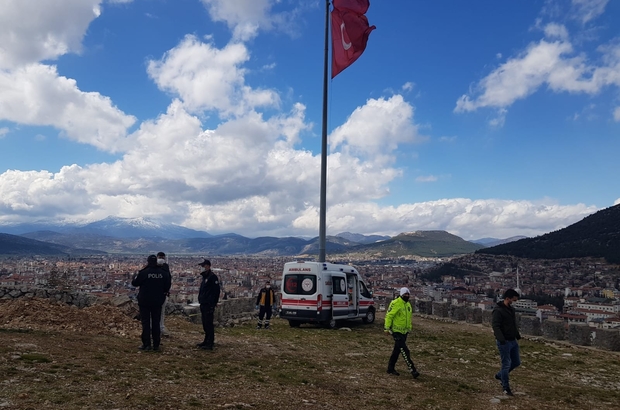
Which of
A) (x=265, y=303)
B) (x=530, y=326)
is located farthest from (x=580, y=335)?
(x=265, y=303)

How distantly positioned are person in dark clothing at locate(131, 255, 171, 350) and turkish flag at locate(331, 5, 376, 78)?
38.3 feet

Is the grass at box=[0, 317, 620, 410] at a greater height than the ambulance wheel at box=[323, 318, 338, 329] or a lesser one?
greater

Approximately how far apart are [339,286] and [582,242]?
75.1 m

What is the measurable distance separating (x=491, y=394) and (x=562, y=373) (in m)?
3.69

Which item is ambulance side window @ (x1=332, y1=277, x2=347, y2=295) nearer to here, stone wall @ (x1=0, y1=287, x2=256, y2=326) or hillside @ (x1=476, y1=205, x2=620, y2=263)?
stone wall @ (x1=0, y1=287, x2=256, y2=326)

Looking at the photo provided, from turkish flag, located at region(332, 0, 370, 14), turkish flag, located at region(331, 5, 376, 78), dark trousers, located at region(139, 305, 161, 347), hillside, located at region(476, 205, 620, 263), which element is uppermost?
turkish flag, located at region(332, 0, 370, 14)

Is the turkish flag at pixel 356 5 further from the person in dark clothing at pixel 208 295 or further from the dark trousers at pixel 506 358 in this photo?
the dark trousers at pixel 506 358

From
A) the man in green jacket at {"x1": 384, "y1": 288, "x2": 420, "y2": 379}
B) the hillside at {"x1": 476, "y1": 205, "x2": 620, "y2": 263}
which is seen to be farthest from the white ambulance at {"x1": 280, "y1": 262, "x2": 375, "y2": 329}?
the hillside at {"x1": 476, "y1": 205, "x2": 620, "y2": 263}

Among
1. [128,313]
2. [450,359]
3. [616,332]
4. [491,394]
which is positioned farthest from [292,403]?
[616,332]

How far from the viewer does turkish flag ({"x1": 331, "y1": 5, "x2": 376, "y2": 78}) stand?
17828 millimetres

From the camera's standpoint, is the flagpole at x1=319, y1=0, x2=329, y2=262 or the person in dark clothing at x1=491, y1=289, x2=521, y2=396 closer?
the person in dark clothing at x1=491, y1=289, x2=521, y2=396

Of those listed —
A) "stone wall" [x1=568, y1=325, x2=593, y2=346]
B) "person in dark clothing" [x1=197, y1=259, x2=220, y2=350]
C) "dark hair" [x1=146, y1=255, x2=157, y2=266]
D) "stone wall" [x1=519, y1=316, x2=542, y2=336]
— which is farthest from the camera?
"stone wall" [x1=519, y1=316, x2=542, y2=336]

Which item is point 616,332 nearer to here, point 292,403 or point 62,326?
point 292,403

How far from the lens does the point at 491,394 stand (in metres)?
8.17
